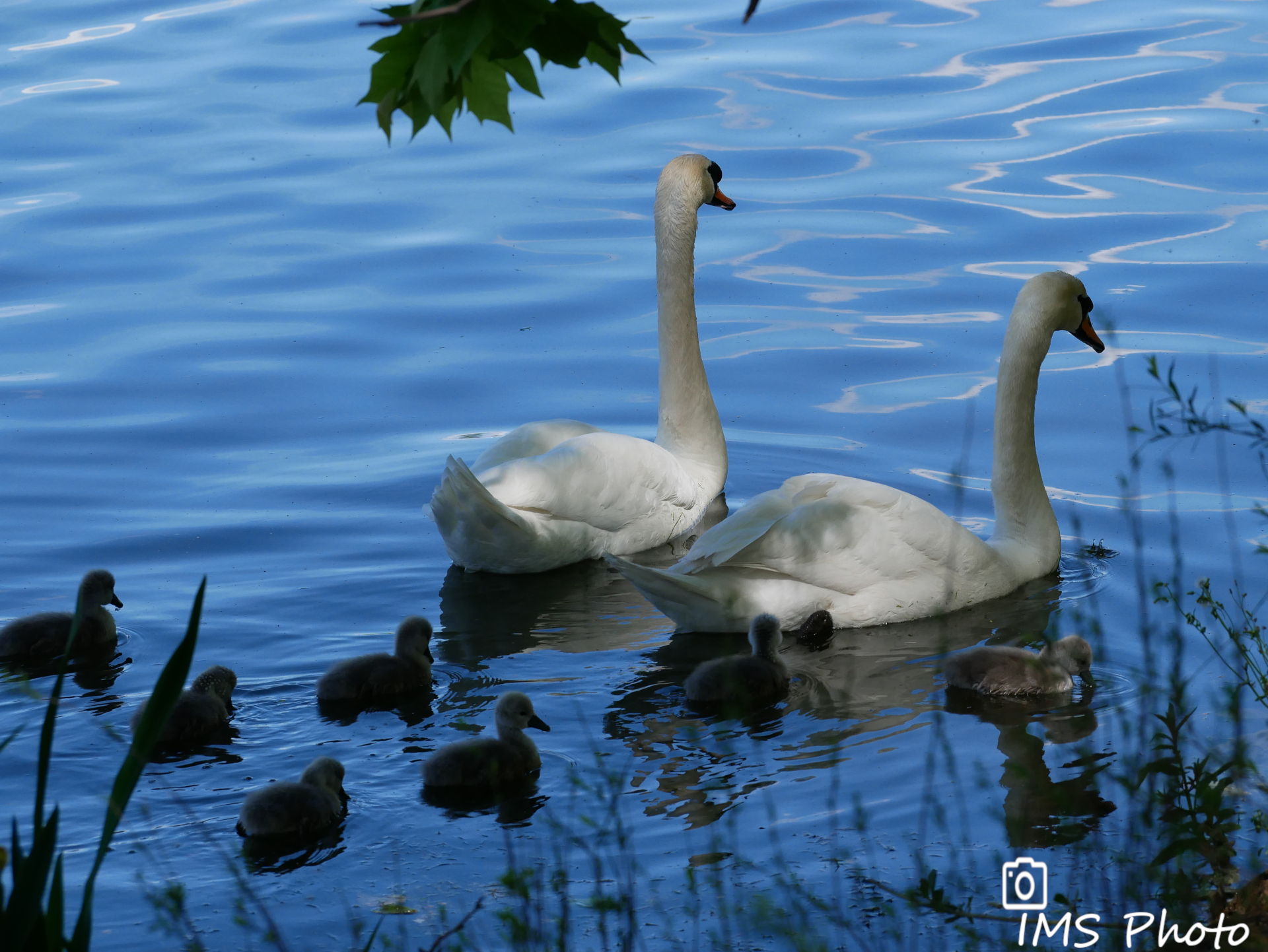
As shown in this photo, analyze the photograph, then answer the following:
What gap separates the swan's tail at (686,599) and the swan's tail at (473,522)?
0.72 m

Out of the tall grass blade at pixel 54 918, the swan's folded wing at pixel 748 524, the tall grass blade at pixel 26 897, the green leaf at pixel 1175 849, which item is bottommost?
the green leaf at pixel 1175 849

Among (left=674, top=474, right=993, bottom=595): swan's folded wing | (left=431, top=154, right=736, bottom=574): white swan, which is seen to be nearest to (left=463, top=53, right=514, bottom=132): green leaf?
(left=431, top=154, right=736, bottom=574): white swan

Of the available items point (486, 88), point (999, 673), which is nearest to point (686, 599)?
point (999, 673)

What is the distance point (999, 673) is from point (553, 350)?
19.7ft

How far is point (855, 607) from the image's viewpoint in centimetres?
793

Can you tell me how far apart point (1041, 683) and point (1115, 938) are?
2.93 m

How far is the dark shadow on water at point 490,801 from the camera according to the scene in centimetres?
607

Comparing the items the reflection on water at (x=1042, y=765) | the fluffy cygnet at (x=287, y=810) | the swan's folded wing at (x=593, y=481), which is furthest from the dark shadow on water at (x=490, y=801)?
the swan's folded wing at (x=593, y=481)

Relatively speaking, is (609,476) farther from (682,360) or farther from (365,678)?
(365,678)

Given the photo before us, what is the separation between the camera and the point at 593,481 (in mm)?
8828

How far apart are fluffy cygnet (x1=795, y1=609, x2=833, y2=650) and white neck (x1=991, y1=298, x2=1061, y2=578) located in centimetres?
121

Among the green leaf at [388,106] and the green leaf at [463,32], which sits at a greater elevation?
the green leaf at [463,32]

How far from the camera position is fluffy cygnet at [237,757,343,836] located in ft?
18.9

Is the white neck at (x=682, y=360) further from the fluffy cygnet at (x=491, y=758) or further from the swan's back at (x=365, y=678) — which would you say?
the fluffy cygnet at (x=491, y=758)
